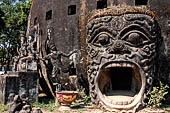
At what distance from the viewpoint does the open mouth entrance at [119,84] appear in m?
8.49

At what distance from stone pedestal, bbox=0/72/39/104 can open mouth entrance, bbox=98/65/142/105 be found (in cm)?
337

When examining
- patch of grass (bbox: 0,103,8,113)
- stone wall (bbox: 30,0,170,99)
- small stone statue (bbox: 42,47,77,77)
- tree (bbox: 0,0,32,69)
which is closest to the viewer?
patch of grass (bbox: 0,103,8,113)

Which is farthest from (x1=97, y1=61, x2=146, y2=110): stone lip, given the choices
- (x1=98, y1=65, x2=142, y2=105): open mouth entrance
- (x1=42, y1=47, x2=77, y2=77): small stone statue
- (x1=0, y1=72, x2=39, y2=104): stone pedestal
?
(x1=0, y1=72, x2=39, y2=104): stone pedestal

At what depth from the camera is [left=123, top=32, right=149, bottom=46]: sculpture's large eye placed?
26.8 feet

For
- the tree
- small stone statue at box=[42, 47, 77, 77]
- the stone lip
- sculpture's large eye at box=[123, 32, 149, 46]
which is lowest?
the stone lip

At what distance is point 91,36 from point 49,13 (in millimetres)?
4820

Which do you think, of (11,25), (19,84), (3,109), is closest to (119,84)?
(19,84)

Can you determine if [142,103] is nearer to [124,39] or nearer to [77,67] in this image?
[124,39]

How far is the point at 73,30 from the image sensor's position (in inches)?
432

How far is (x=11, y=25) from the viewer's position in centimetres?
2342

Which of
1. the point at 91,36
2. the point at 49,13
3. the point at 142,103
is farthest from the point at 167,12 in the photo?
the point at 49,13

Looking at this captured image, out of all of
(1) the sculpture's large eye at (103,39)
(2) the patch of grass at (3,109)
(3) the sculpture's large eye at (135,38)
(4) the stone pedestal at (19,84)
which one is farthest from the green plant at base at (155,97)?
(2) the patch of grass at (3,109)

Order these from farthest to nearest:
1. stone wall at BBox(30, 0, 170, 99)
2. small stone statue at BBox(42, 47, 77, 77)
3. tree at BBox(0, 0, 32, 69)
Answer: tree at BBox(0, 0, 32, 69) < small stone statue at BBox(42, 47, 77, 77) < stone wall at BBox(30, 0, 170, 99)

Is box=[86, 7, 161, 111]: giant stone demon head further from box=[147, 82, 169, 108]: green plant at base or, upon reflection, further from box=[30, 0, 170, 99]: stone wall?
box=[30, 0, 170, 99]: stone wall
